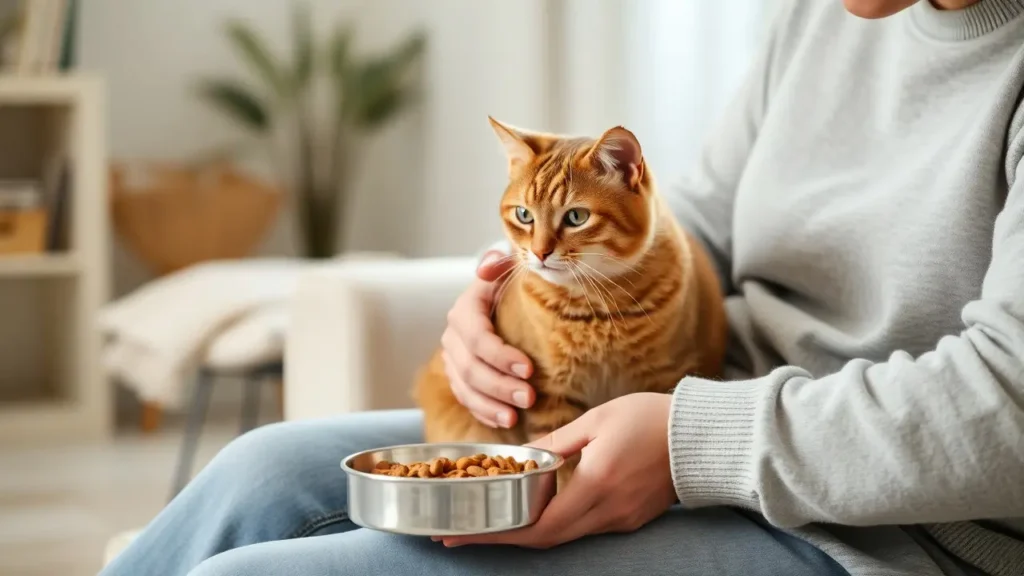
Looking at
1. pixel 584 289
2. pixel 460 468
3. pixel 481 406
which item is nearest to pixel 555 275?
pixel 584 289

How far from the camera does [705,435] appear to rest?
32.9 inches

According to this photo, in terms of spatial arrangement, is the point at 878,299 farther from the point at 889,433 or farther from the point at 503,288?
the point at 503,288

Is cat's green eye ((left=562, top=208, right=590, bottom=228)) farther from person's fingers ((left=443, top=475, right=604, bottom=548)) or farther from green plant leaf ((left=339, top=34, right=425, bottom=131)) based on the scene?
green plant leaf ((left=339, top=34, right=425, bottom=131))

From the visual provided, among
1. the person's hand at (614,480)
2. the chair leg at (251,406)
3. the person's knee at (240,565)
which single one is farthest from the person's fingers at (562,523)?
the chair leg at (251,406)

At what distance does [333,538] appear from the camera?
33.7 inches

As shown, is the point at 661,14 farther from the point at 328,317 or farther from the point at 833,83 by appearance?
the point at 833,83

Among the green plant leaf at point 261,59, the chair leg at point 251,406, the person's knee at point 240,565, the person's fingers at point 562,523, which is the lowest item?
the chair leg at point 251,406

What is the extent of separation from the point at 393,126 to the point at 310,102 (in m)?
0.30

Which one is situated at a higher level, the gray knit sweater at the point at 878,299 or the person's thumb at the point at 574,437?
the gray knit sweater at the point at 878,299

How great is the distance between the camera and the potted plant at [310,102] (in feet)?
12.5

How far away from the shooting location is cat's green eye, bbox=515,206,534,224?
1.10 m

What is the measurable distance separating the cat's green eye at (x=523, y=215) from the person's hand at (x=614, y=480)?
27 cm

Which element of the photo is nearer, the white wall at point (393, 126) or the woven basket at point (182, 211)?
the white wall at point (393, 126)

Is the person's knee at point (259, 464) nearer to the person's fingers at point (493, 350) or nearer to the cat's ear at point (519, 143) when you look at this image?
the person's fingers at point (493, 350)
